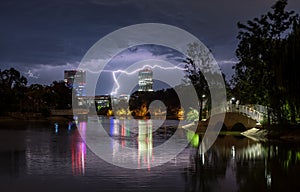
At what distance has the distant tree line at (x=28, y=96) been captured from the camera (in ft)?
291

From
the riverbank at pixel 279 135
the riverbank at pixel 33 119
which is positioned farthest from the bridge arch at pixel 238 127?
the riverbank at pixel 33 119

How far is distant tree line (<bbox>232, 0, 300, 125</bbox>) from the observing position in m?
32.0

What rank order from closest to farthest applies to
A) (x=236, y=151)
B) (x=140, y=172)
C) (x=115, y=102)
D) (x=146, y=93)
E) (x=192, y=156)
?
(x=140, y=172) → (x=192, y=156) → (x=236, y=151) → (x=146, y=93) → (x=115, y=102)

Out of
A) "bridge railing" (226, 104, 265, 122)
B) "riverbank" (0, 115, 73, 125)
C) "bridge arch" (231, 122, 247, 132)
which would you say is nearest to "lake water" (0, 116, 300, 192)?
"bridge railing" (226, 104, 265, 122)

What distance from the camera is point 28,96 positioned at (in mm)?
102500

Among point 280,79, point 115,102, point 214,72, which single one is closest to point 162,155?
point 280,79

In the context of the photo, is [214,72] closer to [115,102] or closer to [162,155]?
[162,155]

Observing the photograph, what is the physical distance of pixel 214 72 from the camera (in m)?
56.0

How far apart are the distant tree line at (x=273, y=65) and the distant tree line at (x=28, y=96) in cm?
5508

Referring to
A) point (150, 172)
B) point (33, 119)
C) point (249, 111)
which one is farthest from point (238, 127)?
point (33, 119)

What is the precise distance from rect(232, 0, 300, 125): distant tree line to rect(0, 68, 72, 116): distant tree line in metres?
55.1

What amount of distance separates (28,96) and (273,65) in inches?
3066

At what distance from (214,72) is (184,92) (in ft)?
31.5

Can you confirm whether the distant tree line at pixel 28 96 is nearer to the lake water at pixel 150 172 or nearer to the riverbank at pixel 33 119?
the riverbank at pixel 33 119
